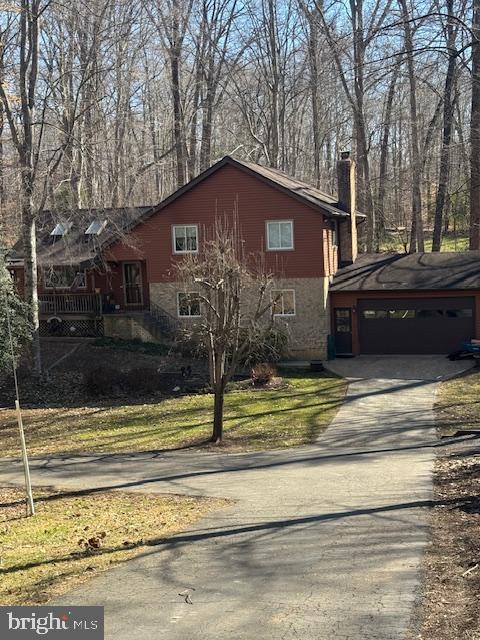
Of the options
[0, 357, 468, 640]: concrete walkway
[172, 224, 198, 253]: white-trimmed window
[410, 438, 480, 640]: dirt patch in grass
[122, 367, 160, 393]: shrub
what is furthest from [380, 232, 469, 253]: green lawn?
[410, 438, 480, 640]: dirt patch in grass

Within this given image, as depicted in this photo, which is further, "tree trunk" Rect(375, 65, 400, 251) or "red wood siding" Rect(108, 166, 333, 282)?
"tree trunk" Rect(375, 65, 400, 251)

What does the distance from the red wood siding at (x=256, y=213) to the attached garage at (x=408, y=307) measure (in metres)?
1.94

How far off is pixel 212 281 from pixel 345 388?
28.1 ft

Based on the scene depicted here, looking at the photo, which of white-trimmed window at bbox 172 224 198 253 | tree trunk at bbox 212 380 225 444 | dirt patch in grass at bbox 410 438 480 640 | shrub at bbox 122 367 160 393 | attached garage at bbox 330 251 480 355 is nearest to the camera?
dirt patch in grass at bbox 410 438 480 640

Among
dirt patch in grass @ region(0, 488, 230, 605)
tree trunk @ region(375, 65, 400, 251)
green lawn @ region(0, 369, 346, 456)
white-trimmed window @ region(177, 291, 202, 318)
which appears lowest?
green lawn @ region(0, 369, 346, 456)

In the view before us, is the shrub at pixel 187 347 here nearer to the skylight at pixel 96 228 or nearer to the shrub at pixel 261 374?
the shrub at pixel 261 374

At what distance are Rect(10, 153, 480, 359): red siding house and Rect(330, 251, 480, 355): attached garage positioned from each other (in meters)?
0.04

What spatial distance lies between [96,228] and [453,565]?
3016cm

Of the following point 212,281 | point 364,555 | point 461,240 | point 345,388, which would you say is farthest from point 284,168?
point 364,555

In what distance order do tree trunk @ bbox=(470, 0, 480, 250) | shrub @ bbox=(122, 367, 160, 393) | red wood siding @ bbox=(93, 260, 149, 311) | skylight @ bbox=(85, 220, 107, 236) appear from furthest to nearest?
red wood siding @ bbox=(93, 260, 149, 311), skylight @ bbox=(85, 220, 107, 236), tree trunk @ bbox=(470, 0, 480, 250), shrub @ bbox=(122, 367, 160, 393)

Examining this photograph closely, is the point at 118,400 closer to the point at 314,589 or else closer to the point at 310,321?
the point at 310,321

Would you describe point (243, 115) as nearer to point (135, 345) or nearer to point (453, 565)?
point (135, 345)

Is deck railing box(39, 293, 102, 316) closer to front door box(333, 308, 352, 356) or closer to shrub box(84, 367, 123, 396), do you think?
shrub box(84, 367, 123, 396)

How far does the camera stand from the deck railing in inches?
1309
